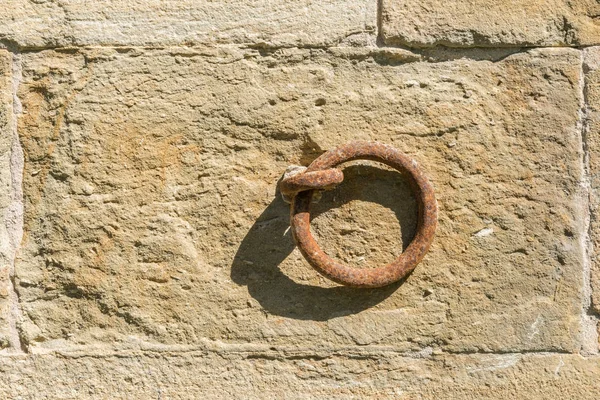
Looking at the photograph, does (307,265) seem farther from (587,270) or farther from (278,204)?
(587,270)

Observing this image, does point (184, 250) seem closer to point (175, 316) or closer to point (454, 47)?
point (175, 316)

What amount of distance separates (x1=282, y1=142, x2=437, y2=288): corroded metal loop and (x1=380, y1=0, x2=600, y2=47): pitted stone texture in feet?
0.81

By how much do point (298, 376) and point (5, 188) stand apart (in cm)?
68

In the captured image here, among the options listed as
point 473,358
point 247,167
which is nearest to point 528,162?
point 473,358

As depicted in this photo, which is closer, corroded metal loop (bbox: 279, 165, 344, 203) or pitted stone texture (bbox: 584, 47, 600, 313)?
corroded metal loop (bbox: 279, 165, 344, 203)

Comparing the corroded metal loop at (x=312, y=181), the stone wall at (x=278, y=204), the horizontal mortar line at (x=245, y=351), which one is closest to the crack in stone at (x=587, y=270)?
the stone wall at (x=278, y=204)

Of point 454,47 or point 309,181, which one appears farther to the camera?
point 454,47

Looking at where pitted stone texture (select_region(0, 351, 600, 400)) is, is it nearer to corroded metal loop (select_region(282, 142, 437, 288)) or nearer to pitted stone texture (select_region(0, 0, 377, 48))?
corroded metal loop (select_region(282, 142, 437, 288))

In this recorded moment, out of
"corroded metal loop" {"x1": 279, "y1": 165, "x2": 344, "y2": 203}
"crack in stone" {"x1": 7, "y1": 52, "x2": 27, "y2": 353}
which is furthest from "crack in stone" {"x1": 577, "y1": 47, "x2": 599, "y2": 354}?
"crack in stone" {"x1": 7, "y1": 52, "x2": 27, "y2": 353}

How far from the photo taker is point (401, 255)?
119 centimetres

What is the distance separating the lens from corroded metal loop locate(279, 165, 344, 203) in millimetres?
1132

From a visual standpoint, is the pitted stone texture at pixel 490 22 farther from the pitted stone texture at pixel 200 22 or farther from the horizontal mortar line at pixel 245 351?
the horizontal mortar line at pixel 245 351

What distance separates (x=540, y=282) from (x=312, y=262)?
0.46 m

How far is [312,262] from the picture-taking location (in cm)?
116
